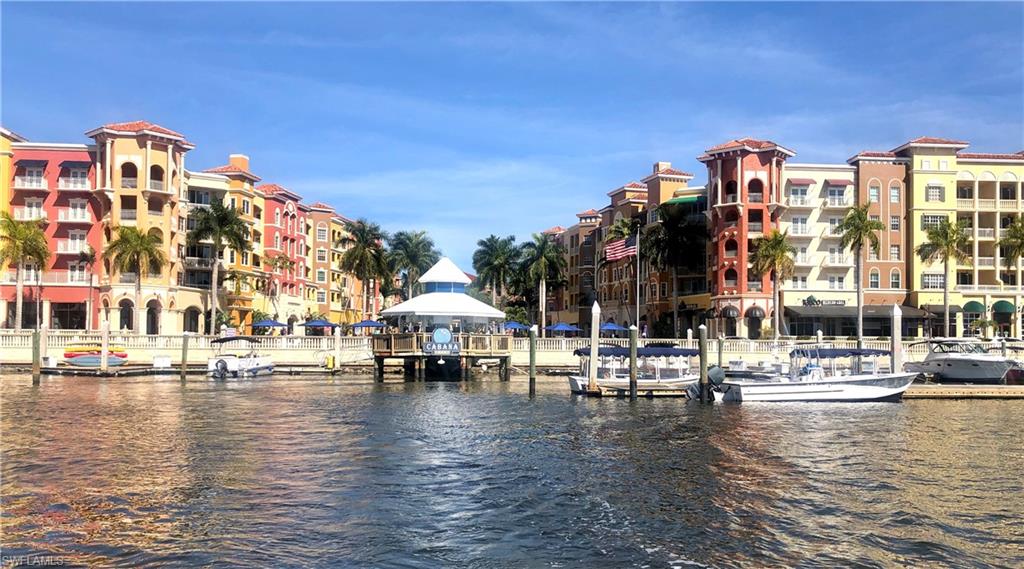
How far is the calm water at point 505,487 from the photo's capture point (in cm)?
1623

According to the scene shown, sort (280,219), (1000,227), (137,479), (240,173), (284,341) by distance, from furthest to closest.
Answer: (280,219), (240,173), (1000,227), (284,341), (137,479)

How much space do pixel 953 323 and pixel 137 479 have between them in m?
80.9

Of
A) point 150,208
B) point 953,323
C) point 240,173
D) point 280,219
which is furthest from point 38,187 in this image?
point 953,323

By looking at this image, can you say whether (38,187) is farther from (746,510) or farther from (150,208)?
(746,510)

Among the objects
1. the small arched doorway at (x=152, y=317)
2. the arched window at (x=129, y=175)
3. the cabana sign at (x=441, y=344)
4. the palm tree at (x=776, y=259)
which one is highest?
the arched window at (x=129, y=175)

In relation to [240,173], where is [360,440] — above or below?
below

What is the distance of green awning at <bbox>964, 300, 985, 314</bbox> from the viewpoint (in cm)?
8394

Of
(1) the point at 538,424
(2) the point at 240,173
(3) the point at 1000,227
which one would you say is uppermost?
(2) the point at 240,173

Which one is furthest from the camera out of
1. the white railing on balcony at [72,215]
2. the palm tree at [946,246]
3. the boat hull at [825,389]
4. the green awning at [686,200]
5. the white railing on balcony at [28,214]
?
the green awning at [686,200]

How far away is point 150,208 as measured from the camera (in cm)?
8075

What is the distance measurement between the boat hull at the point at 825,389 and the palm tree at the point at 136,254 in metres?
50.5

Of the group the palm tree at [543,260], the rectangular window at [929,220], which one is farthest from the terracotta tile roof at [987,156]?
the palm tree at [543,260]

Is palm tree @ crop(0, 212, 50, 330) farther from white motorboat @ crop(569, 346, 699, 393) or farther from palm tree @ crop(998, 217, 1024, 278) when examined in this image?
palm tree @ crop(998, 217, 1024, 278)

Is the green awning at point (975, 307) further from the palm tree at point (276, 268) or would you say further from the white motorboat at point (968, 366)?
the palm tree at point (276, 268)
